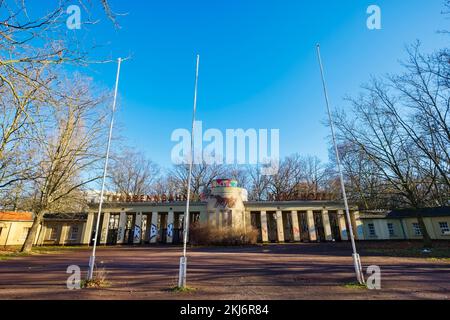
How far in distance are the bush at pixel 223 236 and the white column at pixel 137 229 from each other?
9715 mm

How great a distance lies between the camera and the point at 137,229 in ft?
117

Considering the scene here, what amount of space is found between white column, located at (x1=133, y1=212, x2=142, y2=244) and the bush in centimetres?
972

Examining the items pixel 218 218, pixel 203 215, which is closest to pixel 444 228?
pixel 218 218

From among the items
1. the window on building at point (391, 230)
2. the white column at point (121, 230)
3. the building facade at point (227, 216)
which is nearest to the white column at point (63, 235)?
the building facade at point (227, 216)

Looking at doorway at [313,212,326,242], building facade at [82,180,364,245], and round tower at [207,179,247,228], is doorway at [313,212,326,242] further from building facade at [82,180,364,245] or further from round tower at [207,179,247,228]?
round tower at [207,179,247,228]

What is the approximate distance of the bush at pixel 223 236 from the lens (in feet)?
95.4

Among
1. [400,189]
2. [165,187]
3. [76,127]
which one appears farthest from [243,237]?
[165,187]

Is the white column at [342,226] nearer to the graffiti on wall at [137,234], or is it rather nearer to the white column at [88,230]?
the graffiti on wall at [137,234]

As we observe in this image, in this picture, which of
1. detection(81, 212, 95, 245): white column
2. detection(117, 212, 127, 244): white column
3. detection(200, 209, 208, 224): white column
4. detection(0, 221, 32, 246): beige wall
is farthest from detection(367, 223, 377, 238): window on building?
detection(0, 221, 32, 246): beige wall

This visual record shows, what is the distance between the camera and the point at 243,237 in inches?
1151

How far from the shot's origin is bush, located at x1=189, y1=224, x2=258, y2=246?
2908cm

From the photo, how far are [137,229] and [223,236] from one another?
14.4 metres
